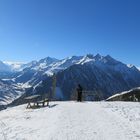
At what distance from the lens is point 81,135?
546 inches

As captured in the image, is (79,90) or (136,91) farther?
(136,91)

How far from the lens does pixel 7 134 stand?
15.0 meters

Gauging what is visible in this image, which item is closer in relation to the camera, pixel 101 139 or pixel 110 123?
pixel 101 139

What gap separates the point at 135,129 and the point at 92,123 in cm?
290

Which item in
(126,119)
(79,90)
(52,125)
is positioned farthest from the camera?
(79,90)

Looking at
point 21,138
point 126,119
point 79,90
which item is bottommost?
point 21,138

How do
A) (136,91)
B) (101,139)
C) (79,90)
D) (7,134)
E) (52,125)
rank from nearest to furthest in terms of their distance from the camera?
(101,139), (7,134), (52,125), (79,90), (136,91)

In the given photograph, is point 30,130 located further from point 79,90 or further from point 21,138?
point 79,90

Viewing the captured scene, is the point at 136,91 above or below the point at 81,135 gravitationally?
above

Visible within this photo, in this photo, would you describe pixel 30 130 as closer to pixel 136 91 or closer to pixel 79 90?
pixel 79 90

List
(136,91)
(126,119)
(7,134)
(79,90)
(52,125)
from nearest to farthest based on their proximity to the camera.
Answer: (7,134), (52,125), (126,119), (79,90), (136,91)

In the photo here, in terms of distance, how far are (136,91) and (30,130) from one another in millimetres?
37885

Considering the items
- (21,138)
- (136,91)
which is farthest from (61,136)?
(136,91)

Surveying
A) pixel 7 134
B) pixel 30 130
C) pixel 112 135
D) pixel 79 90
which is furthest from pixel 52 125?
pixel 79 90
